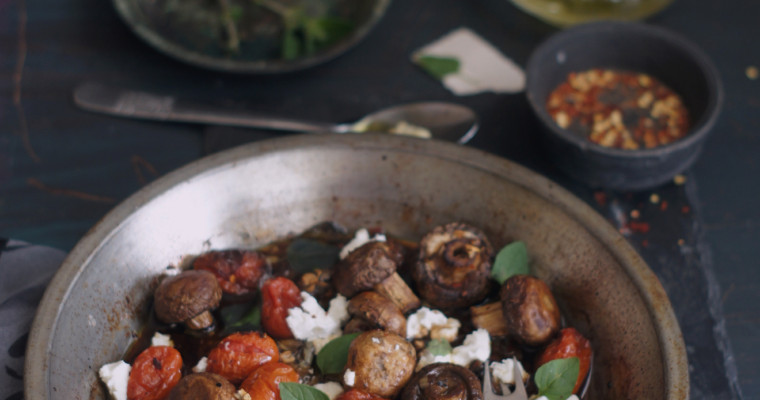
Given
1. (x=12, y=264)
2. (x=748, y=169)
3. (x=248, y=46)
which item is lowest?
(x=748, y=169)

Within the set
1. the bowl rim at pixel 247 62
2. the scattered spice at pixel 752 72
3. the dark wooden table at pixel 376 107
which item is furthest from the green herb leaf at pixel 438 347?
the scattered spice at pixel 752 72

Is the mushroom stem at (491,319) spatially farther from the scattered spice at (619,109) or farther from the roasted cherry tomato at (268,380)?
the scattered spice at (619,109)

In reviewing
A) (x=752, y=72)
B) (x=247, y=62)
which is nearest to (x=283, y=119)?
(x=247, y=62)

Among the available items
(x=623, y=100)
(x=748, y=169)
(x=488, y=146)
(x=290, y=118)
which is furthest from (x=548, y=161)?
(x=290, y=118)

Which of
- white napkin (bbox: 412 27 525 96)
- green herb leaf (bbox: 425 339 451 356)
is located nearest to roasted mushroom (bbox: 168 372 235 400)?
green herb leaf (bbox: 425 339 451 356)

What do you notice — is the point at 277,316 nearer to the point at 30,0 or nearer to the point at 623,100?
the point at 623,100
